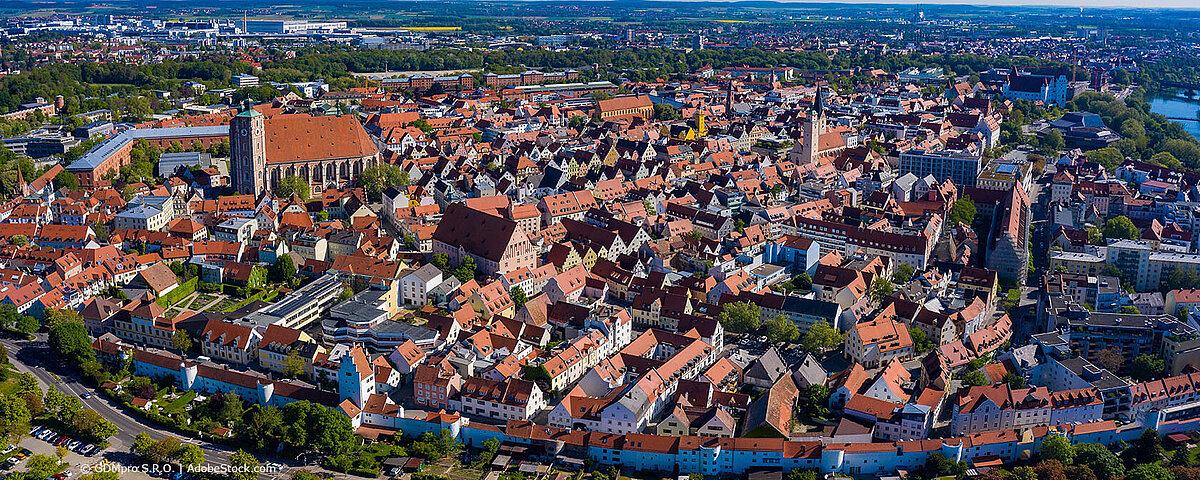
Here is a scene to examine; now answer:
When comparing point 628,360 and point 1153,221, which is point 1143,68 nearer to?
point 1153,221

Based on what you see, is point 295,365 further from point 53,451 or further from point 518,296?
point 518,296

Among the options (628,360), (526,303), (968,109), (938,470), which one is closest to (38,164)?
(526,303)

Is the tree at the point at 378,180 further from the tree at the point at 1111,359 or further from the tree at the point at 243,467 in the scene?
the tree at the point at 1111,359

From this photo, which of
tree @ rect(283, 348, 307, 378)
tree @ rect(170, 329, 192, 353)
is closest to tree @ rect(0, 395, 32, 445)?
tree @ rect(170, 329, 192, 353)

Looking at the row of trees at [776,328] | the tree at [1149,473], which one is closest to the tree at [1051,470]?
the tree at [1149,473]

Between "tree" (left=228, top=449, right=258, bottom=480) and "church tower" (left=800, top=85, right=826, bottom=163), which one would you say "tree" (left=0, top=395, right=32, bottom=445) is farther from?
"church tower" (left=800, top=85, right=826, bottom=163)

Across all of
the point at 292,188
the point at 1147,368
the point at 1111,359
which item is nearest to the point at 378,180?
the point at 292,188
